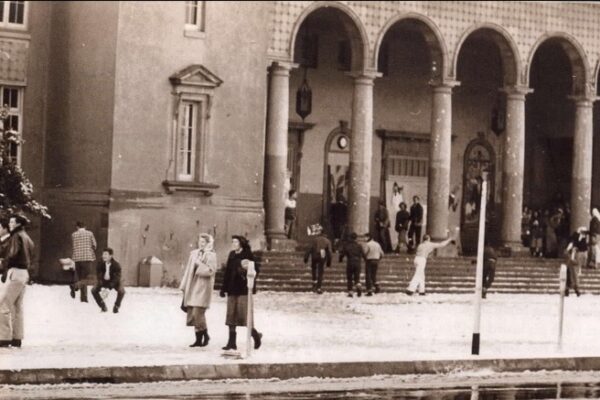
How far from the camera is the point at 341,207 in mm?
42188

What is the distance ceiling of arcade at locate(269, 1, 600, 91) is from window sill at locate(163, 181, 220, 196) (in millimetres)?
3636

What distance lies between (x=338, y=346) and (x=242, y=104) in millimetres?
15446

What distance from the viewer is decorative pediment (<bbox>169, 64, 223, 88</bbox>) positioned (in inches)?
1368

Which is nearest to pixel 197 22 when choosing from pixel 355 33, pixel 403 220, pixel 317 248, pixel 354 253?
pixel 355 33

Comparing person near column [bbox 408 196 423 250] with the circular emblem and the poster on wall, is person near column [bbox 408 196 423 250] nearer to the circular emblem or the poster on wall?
the poster on wall

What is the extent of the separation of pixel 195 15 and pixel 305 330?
1321cm

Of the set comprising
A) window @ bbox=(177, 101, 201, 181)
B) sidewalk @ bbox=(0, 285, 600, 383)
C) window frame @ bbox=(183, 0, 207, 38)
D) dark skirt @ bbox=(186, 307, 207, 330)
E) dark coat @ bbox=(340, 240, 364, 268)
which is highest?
window frame @ bbox=(183, 0, 207, 38)

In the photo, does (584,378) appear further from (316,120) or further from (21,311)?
(316,120)

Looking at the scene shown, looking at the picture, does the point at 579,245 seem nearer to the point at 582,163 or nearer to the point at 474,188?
the point at 582,163

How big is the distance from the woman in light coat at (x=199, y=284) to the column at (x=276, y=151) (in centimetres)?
1627

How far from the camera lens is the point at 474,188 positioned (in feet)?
153

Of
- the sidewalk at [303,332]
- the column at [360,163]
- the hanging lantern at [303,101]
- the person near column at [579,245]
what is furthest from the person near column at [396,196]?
the sidewalk at [303,332]

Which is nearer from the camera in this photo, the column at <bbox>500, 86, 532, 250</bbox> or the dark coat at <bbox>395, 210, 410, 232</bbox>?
the column at <bbox>500, 86, 532, 250</bbox>

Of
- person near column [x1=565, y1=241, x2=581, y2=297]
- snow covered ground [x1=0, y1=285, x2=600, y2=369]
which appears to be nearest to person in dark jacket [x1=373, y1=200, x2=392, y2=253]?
person near column [x1=565, y1=241, x2=581, y2=297]
